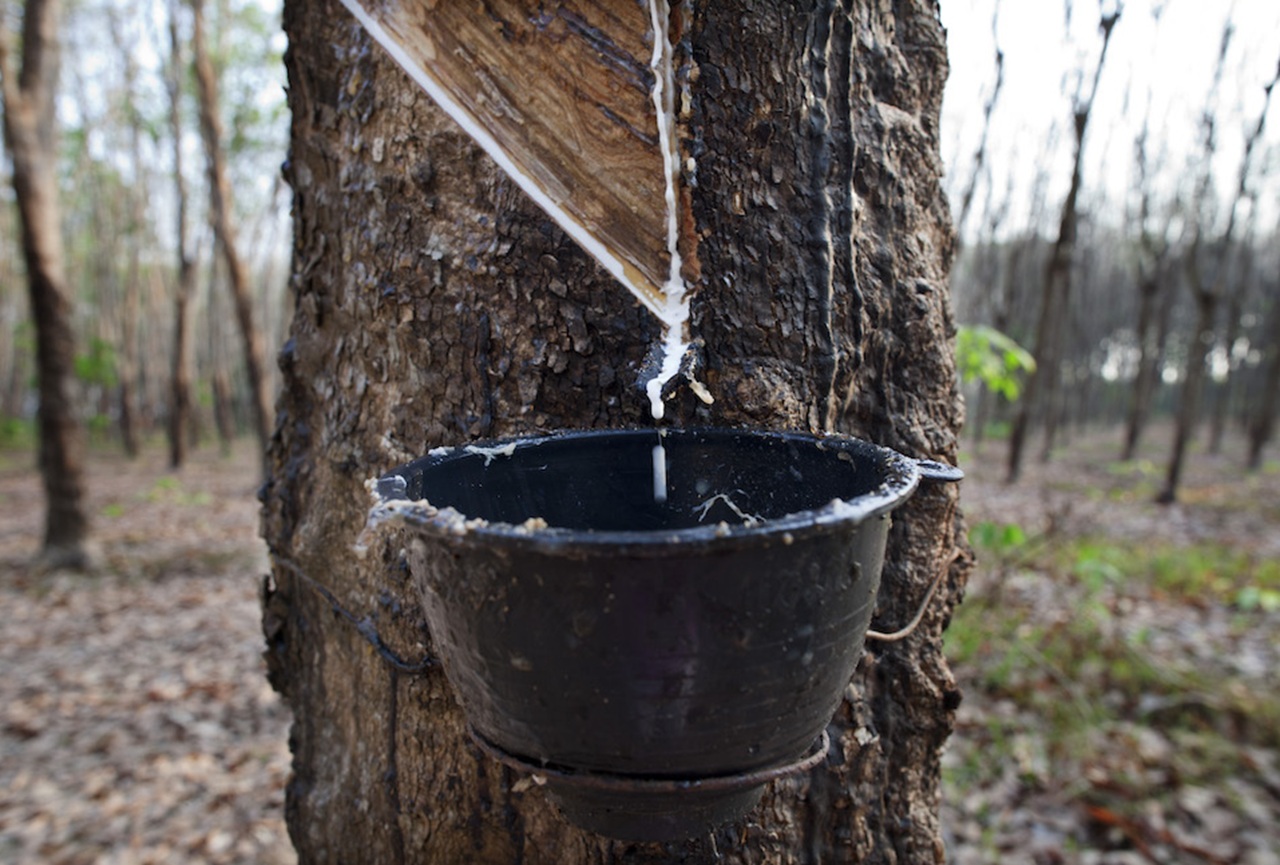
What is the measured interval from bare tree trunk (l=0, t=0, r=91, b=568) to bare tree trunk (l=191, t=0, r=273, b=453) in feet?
5.57

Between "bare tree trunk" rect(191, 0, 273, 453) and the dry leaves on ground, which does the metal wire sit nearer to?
the dry leaves on ground

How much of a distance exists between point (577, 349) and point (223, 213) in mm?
7920

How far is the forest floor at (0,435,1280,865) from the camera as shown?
270cm

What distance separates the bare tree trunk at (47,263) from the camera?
5344mm

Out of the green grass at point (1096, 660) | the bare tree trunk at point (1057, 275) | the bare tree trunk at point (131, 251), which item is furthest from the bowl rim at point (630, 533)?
the bare tree trunk at point (131, 251)

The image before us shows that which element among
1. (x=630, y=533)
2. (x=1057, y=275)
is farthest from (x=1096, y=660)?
(x=1057, y=275)

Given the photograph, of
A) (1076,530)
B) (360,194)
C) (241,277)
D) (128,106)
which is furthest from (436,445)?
(128,106)

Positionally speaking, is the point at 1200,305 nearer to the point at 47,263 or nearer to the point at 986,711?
the point at 986,711

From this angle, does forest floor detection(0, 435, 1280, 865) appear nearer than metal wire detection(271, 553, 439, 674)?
No

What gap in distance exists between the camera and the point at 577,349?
128 centimetres

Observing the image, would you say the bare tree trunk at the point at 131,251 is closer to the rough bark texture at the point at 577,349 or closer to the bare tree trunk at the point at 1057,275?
the bare tree trunk at the point at 1057,275

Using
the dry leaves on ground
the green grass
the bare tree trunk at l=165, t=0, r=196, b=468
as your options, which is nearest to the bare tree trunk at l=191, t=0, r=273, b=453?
the bare tree trunk at l=165, t=0, r=196, b=468

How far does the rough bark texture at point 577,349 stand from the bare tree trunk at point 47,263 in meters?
5.42

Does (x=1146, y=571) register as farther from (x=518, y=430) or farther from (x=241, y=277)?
(x=241, y=277)
